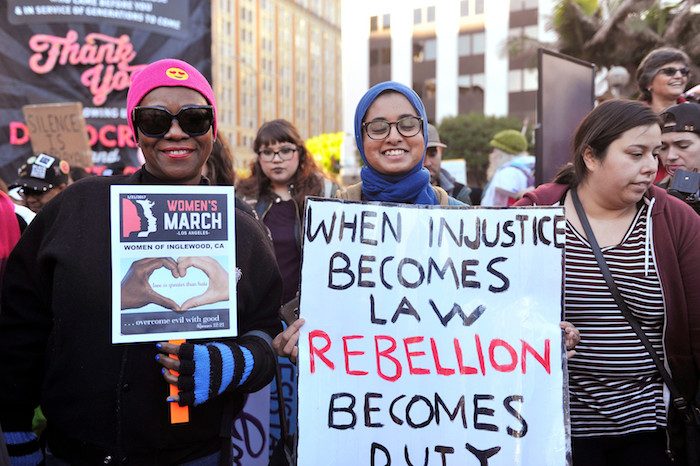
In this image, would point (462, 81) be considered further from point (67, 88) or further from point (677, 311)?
point (677, 311)

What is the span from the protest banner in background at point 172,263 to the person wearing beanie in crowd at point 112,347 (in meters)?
0.03

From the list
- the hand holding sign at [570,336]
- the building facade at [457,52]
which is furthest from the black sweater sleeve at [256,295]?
the building facade at [457,52]

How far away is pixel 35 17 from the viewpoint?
7.29m

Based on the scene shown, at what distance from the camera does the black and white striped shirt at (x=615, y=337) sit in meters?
2.21

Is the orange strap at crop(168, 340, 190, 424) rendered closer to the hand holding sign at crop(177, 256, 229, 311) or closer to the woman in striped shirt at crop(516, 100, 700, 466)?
the hand holding sign at crop(177, 256, 229, 311)

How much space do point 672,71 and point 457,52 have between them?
4494 cm

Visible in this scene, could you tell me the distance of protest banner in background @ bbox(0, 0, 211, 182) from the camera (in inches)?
284

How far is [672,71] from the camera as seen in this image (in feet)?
12.6

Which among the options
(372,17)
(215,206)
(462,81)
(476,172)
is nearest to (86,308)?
(215,206)

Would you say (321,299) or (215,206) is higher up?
(215,206)

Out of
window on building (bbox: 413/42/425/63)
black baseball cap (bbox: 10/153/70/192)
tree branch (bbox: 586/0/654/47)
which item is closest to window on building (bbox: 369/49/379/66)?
window on building (bbox: 413/42/425/63)

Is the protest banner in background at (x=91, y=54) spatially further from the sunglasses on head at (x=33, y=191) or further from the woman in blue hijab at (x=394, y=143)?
the woman in blue hijab at (x=394, y=143)

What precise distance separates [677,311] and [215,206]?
158 centimetres

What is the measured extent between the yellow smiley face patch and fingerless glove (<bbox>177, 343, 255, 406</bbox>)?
75 centimetres
